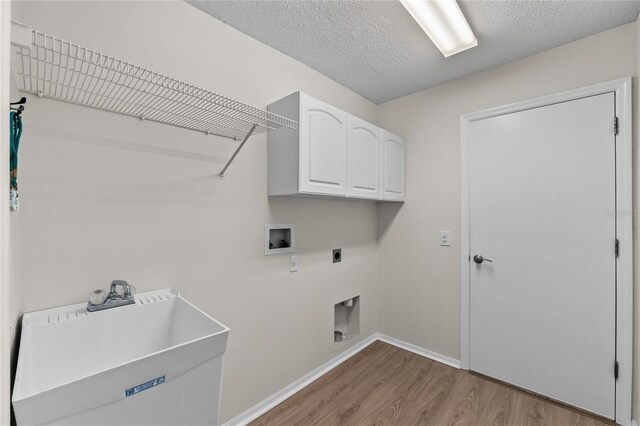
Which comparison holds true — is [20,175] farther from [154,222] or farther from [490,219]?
[490,219]

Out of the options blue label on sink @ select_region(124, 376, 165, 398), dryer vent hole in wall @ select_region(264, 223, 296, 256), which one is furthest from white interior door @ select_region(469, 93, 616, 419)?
blue label on sink @ select_region(124, 376, 165, 398)

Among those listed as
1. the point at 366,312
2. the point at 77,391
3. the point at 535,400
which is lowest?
the point at 535,400

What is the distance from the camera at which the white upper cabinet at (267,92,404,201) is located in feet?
5.71

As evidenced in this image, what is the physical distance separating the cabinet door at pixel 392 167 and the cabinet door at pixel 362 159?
92 mm

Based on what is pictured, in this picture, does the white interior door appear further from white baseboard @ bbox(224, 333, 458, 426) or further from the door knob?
→ white baseboard @ bbox(224, 333, 458, 426)

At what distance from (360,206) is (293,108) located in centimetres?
126

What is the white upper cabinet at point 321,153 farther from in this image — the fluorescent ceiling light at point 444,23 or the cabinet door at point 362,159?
the fluorescent ceiling light at point 444,23

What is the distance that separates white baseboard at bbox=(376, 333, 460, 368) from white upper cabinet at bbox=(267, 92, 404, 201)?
1.47 m

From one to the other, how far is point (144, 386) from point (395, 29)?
6.99ft

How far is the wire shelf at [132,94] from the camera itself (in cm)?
107

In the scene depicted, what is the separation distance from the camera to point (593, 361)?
5.99 ft

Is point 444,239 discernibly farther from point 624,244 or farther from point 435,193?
point 624,244

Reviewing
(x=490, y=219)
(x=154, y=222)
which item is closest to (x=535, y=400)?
(x=490, y=219)

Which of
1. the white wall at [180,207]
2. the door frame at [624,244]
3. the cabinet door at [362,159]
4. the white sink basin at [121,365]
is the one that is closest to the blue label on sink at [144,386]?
the white sink basin at [121,365]
